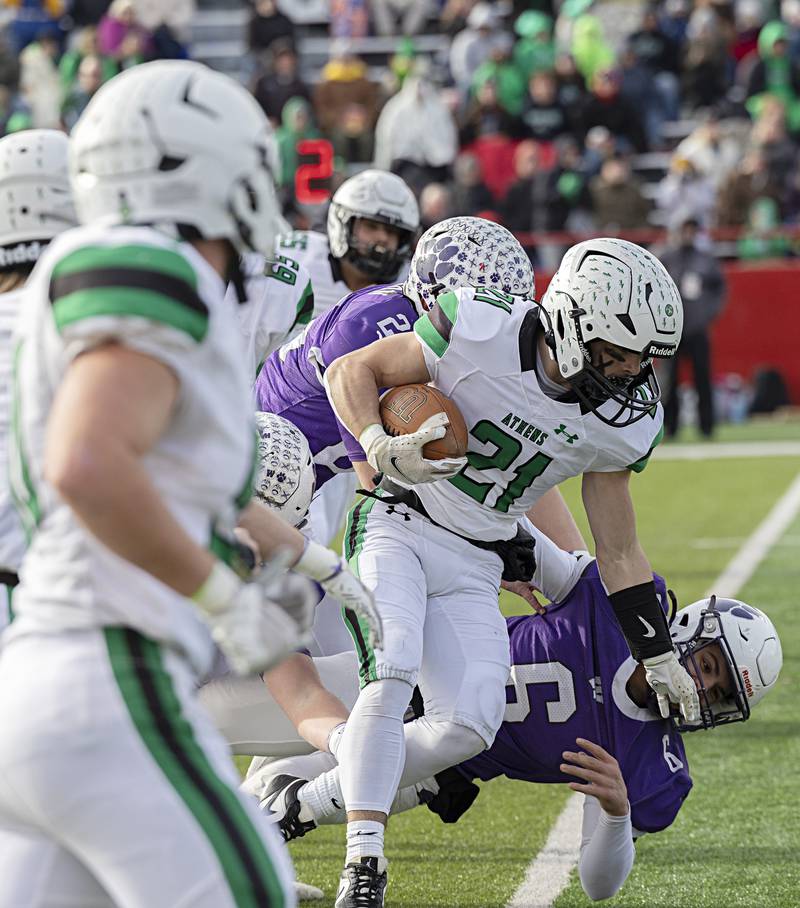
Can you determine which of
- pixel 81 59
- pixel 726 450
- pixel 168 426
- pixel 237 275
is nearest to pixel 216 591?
pixel 168 426

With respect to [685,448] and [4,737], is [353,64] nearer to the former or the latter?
[685,448]

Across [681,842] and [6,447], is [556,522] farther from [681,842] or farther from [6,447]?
[6,447]

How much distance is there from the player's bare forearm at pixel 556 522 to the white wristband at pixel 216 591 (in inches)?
106

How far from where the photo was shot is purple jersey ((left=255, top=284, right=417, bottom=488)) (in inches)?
187

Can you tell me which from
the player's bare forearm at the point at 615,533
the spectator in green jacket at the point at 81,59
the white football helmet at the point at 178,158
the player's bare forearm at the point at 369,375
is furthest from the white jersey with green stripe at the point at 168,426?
the spectator in green jacket at the point at 81,59

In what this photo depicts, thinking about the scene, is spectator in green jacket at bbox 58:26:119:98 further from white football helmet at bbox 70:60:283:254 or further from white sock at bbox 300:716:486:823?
white football helmet at bbox 70:60:283:254

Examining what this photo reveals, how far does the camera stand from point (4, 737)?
2.17 m

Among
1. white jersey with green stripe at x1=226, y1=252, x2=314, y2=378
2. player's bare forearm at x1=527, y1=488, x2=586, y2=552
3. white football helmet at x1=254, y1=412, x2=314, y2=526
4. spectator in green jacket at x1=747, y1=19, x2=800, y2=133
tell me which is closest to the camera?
→ white football helmet at x1=254, y1=412, x2=314, y2=526

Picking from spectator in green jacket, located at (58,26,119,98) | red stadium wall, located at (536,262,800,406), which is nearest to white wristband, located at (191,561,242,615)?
red stadium wall, located at (536,262,800,406)

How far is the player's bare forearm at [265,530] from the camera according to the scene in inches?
109

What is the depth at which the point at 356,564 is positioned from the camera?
4.12m

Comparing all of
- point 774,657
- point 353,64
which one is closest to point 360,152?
point 353,64

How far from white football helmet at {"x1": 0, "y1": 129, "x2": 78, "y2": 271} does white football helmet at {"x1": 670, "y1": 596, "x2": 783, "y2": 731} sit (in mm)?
1819

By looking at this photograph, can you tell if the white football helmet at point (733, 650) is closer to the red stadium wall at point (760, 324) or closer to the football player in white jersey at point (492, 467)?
the football player in white jersey at point (492, 467)
